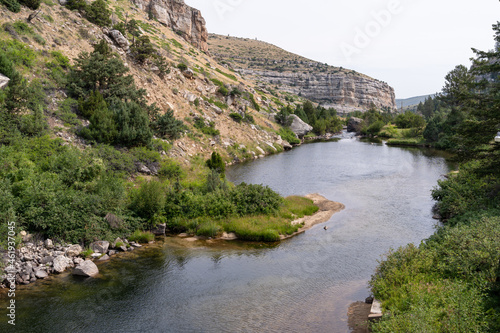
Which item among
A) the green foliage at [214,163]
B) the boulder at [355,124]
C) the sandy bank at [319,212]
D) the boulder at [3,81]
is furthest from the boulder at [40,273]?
the boulder at [355,124]

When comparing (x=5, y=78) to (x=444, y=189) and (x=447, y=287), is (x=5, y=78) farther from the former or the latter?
(x=444, y=189)

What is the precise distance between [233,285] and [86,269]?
312 inches

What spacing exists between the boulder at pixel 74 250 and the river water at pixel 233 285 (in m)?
1.84

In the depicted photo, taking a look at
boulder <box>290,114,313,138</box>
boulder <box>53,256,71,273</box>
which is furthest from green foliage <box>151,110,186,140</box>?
boulder <box>290,114,313,138</box>

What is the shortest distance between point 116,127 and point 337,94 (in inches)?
7243

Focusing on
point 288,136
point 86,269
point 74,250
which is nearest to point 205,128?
point 288,136

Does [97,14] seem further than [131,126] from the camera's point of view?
Yes

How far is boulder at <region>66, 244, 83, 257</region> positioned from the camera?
61.6 ft

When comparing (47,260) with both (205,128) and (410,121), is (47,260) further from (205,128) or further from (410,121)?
(410,121)

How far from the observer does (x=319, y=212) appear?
2938 cm

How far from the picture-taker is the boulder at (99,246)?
1977cm

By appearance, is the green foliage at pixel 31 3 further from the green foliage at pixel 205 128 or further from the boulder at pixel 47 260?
the boulder at pixel 47 260

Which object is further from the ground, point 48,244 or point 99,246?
point 48,244

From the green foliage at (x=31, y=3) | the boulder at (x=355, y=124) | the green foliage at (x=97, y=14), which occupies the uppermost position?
the green foliage at (x=97, y=14)
